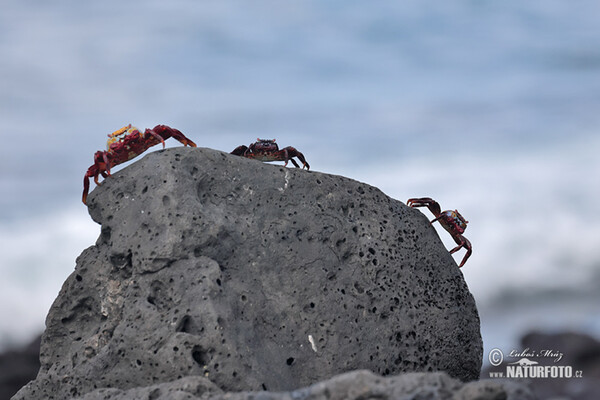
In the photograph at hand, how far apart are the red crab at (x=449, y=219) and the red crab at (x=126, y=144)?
7.84ft

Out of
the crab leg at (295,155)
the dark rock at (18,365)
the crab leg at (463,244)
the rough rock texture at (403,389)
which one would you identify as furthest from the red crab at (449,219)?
the dark rock at (18,365)

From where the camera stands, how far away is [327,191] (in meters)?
6.41

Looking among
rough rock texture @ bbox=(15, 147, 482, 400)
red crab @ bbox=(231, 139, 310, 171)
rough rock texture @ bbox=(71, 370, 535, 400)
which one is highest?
red crab @ bbox=(231, 139, 310, 171)

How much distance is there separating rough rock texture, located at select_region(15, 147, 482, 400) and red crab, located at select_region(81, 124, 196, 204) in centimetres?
15

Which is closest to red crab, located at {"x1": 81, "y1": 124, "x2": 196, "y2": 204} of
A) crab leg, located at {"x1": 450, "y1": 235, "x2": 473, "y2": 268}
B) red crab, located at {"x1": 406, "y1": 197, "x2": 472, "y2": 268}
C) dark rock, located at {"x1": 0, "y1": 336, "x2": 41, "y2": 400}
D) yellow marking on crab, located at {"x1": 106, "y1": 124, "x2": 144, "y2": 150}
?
yellow marking on crab, located at {"x1": 106, "y1": 124, "x2": 144, "y2": 150}

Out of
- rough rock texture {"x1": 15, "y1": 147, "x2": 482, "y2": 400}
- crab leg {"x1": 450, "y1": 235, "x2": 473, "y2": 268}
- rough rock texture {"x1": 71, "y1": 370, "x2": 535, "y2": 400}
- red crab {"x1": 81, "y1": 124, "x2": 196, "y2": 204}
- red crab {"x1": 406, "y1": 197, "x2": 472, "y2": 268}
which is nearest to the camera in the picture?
rough rock texture {"x1": 71, "y1": 370, "x2": 535, "y2": 400}

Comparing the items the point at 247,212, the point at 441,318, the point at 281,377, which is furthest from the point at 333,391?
the point at 441,318

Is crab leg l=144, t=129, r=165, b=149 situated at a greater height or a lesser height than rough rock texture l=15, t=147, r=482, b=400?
greater

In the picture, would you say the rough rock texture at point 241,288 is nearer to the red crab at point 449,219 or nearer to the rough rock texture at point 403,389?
the red crab at point 449,219

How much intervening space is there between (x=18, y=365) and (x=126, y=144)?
7408 mm

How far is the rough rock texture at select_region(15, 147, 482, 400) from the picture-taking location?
5320 mm

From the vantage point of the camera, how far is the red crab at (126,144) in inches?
240

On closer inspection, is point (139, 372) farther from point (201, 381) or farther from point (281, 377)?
point (281, 377)

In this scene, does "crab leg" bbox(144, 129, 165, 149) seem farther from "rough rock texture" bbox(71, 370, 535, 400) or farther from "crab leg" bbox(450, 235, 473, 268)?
"crab leg" bbox(450, 235, 473, 268)
